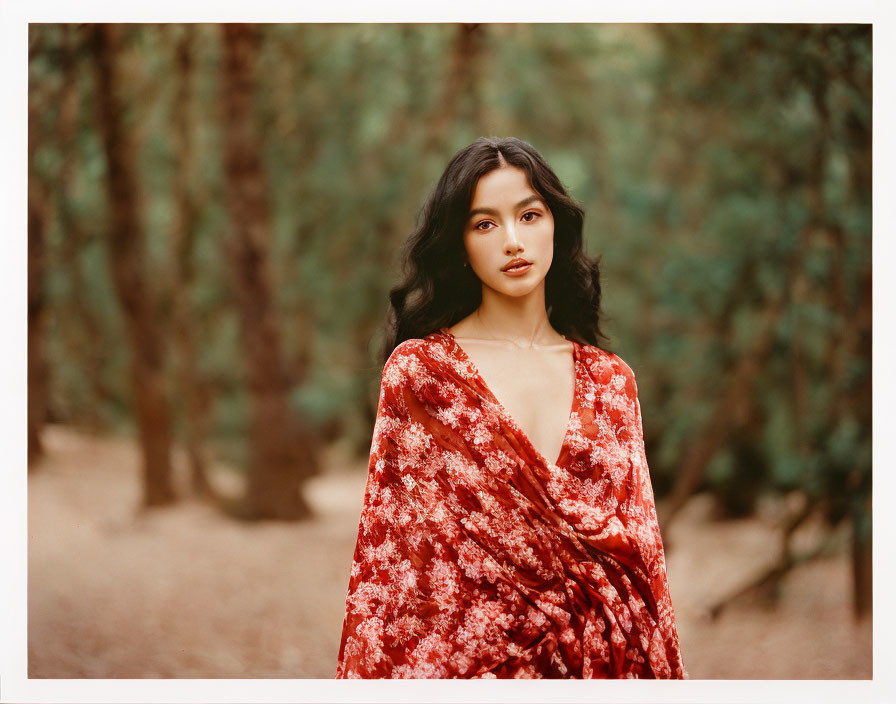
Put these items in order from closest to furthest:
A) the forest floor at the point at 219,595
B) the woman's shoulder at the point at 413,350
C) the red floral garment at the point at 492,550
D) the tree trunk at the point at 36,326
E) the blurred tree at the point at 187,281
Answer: the red floral garment at the point at 492,550 → the woman's shoulder at the point at 413,350 → the forest floor at the point at 219,595 → the tree trunk at the point at 36,326 → the blurred tree at the point at 187,281

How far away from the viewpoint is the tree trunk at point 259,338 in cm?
432

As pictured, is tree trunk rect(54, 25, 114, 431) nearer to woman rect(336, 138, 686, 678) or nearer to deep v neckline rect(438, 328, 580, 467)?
woman rect(336, 138, 686, 678)

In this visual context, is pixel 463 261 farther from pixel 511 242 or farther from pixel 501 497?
pixel 501 497

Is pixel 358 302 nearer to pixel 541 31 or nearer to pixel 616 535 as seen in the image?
pixel 541 31

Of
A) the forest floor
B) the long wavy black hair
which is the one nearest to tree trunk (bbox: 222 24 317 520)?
the forest floor

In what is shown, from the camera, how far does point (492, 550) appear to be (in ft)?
9.14

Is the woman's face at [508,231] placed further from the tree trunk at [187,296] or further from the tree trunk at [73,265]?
the tree trunk at [73,265]

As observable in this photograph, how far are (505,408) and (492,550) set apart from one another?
1.52ft

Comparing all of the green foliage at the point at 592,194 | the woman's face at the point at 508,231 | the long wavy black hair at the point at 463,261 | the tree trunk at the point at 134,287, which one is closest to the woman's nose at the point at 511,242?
the woman's face at the point at 508,231

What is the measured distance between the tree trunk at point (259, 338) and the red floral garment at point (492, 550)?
1720mm

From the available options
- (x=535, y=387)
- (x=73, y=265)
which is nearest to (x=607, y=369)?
(x=535, y=387)

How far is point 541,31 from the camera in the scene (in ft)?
12.9

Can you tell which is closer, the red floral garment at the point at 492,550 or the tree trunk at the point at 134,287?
the red floral garment at the point at 492,550
